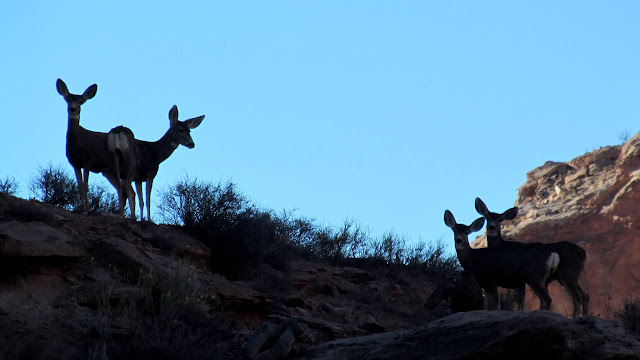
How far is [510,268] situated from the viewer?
42.7 feet

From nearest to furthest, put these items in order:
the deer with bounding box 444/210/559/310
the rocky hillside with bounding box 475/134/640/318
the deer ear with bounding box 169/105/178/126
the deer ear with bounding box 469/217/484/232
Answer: the deer with bounding box 444/210/559/310 < the deer ear with bounding box 469/217/484/232 < the deer ear with bounding box 169/105/178/126 < the rocky hillside with bounding box 475/134/640/318

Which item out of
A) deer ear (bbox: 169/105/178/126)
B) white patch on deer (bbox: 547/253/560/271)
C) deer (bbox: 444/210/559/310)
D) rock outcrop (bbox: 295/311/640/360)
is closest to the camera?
rock outcrop (bbox: 295/311/640/360)

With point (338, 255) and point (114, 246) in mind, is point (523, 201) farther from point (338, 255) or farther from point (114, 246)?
point (114, 246)

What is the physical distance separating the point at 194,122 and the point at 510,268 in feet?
24.5

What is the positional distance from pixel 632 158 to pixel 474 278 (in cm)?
1133

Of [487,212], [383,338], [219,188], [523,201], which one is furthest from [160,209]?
[523,201]

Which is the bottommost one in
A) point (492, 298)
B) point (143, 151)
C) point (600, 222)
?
point (492, 298)

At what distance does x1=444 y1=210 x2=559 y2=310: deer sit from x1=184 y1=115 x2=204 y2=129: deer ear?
21.4 feet

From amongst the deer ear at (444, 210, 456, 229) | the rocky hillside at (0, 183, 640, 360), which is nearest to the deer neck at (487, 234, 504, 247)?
the deer ear at (444, 210, 456, 229)

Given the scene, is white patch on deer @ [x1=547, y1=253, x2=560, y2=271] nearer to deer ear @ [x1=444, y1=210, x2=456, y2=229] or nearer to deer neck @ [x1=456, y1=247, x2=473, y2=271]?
deer neck @ [x1=456, y1=247, x2=473, y2=271]

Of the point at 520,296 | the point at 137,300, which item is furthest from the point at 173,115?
the point at 520,296

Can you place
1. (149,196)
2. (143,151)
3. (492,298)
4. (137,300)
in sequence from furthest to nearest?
(143,151) < (149,196) < (492,298) < (137,300)

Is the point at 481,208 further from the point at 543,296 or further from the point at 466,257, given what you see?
the point at 543,296

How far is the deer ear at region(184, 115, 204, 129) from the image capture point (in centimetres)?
1714
